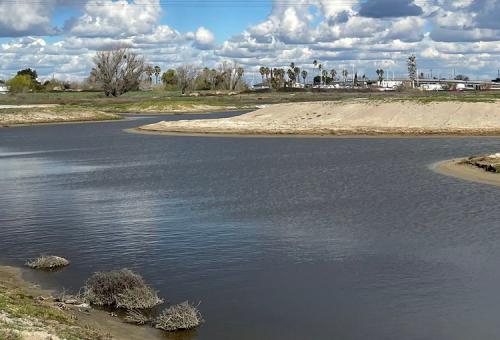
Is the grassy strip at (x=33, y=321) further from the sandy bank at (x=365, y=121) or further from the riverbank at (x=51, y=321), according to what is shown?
the sandy bank at (x=365, y=121)

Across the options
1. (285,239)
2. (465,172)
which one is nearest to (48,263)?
(285,239)

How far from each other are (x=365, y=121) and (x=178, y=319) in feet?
264

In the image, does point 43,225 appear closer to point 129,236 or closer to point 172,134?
point 129,236

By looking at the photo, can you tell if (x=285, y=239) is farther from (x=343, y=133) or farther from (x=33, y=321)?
(x=343, y=133)

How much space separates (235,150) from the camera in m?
71.8

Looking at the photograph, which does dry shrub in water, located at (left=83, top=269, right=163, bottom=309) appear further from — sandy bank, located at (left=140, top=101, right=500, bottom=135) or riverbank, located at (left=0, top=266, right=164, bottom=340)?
sandy bank, located at (left=140, top=101, right=500, bottom=135)

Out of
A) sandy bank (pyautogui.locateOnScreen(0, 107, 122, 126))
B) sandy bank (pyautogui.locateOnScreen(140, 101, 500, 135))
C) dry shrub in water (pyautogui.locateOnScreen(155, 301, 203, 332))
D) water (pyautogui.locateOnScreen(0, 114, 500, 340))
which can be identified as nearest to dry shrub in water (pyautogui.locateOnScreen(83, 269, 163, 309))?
water (pyautogui.locateOnScreen(0, 114, 500, 340))

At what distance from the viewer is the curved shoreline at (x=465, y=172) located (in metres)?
43.6

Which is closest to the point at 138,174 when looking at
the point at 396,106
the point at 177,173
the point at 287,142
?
the point at 177,173

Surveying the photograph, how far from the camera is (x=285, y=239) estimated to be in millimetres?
27219

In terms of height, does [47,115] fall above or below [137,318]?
below

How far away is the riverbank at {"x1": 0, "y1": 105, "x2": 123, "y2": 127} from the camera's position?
5551 inches

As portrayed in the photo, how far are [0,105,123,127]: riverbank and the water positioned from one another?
89881 mm

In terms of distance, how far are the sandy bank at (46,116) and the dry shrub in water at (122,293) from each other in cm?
12622
